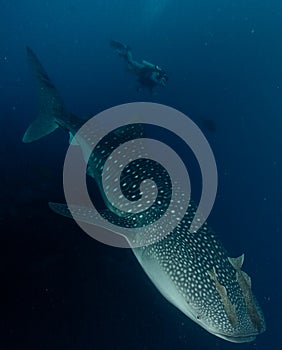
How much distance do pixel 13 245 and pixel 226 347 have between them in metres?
4.19

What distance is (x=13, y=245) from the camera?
5.11 meters

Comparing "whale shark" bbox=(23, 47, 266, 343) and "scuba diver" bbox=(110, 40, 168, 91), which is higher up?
"whale shark" bbox=(23, 47, 266, 343)

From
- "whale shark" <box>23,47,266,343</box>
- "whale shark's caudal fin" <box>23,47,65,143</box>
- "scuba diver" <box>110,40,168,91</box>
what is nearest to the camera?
"whale shark" <box>23,47,266,343</box>

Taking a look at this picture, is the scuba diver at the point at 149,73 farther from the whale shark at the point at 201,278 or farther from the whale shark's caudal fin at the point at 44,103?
the whale shark at the point at 201,278

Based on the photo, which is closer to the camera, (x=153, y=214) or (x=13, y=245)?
(x=153, y=214)

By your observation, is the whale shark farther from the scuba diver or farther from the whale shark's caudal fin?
the scuba diver

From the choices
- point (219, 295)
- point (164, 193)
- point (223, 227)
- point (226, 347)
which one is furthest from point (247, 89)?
point (219, 295)

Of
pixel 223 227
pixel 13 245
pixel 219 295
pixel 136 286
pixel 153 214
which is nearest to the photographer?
pixel 219 295

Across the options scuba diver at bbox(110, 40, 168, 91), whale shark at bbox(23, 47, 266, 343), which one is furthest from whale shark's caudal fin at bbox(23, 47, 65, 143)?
scuba diver at bbox(110, 40, 168, 91)

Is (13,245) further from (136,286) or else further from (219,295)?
(219,295)

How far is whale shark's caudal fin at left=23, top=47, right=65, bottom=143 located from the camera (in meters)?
5.27

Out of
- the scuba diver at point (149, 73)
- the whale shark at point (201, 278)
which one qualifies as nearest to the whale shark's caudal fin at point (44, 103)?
the whale shark at point (201, 278)

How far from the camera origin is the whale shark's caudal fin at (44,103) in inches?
207

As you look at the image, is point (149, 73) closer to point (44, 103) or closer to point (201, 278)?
point (44, 103)
